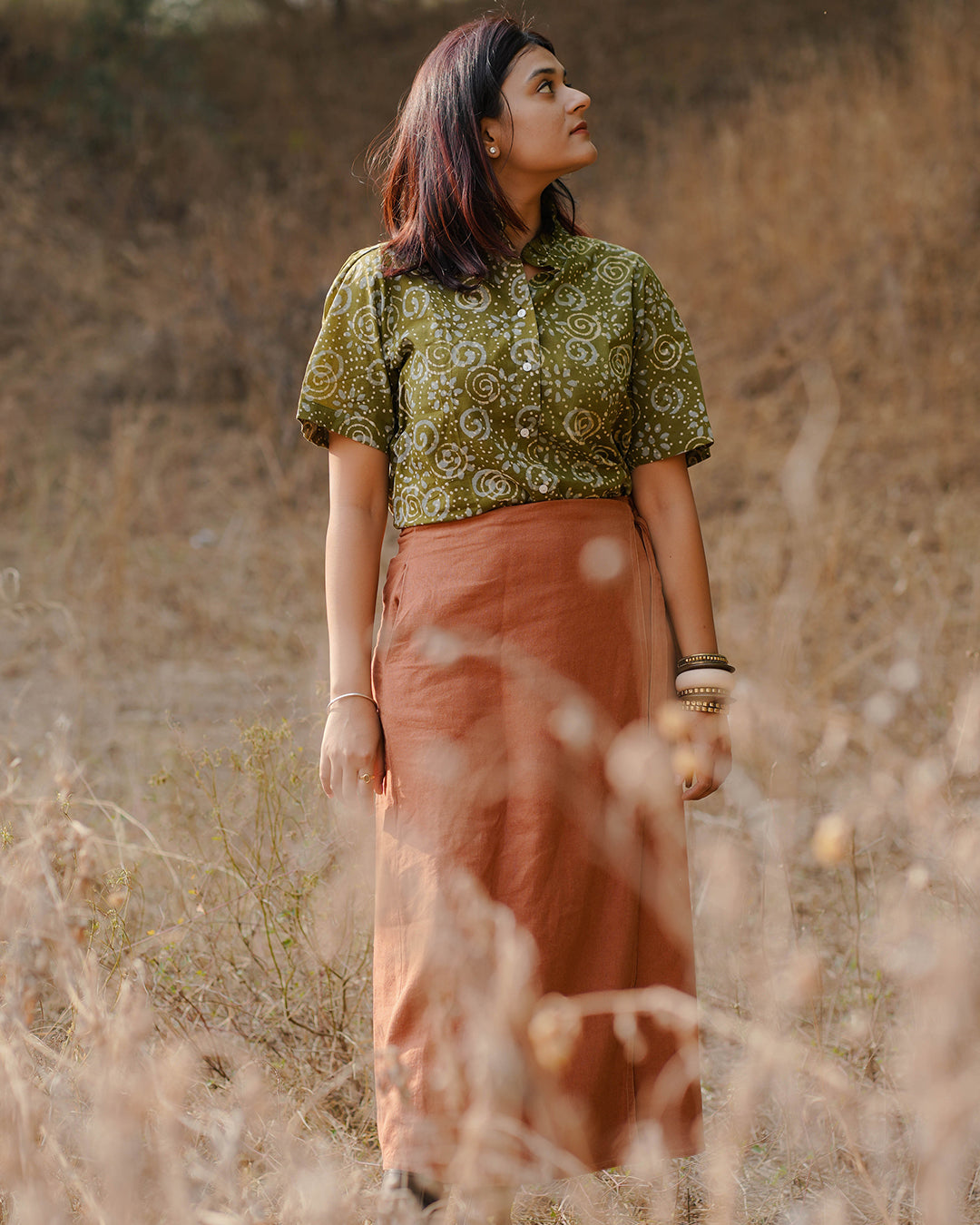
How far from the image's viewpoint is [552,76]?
5.01 feet

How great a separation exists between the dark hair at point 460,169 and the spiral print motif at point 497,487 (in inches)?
9.6

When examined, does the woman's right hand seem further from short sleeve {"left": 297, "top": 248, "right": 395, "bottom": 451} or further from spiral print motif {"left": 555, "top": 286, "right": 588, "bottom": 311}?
spiral print motif {"left": 555, "top": 286, "right": 588, "bottom": 311}

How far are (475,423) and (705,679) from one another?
1.41 ft

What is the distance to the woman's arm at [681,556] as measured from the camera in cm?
155

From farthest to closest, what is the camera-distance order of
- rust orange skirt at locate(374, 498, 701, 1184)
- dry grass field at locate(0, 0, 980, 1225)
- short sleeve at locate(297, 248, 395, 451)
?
short sleeve at locate(297, 248, 395, 451), rust orange skirt at locate(374, 498, 701, 1184), dry grass field at locate(0, 0, 980, 1225)

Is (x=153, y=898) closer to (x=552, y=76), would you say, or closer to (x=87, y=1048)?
(x=87, y=1048)

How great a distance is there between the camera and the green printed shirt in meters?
1.46

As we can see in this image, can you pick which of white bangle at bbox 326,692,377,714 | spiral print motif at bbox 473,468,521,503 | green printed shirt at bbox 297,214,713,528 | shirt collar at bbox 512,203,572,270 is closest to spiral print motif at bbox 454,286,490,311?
green printed shirt at bbox 297,214,713,528

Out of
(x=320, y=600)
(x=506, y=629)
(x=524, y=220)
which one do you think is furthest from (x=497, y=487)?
(x=320, y=600)

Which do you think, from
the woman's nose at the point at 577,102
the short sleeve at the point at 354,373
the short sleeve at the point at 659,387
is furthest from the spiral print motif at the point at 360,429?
the woman's nose at the point at 577,102

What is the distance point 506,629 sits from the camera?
1460mm

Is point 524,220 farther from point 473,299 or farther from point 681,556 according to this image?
point 681,556

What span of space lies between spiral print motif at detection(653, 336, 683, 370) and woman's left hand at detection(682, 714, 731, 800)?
0.46 m

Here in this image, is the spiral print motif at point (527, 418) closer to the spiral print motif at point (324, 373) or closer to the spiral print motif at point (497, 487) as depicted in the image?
the spiral print motif at point (497, 487)
